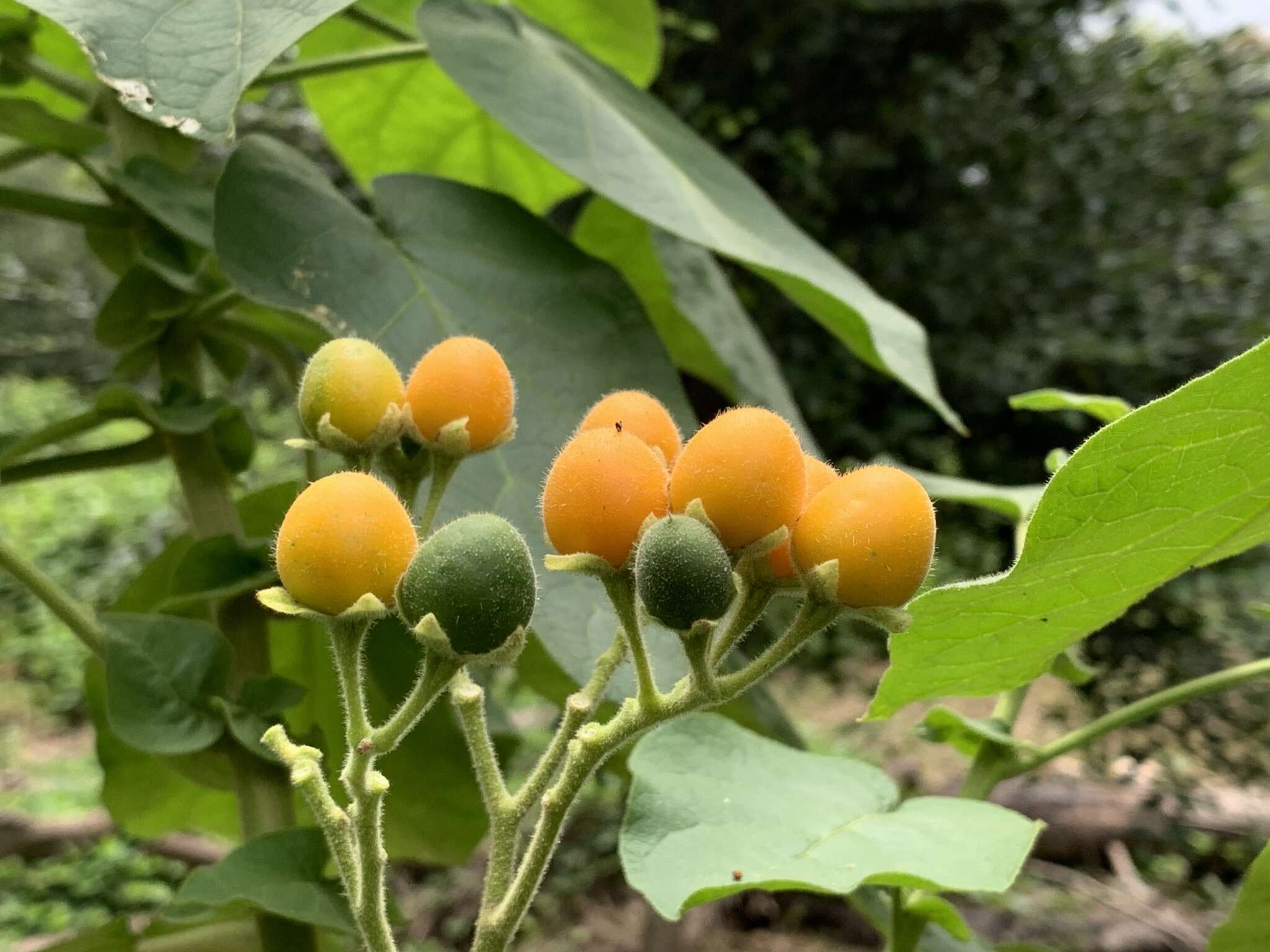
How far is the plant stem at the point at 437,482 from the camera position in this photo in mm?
463

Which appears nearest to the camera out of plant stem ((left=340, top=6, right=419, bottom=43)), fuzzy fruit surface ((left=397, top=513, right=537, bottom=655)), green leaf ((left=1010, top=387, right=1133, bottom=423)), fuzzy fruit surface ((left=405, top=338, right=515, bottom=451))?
fuzzy fruit surface ((left=397, top=513, right=537, bottom=655))

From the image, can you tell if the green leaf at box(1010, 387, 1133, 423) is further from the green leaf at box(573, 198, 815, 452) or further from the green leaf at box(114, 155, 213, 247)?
the green leaf at box(114, 155, 213, 247)

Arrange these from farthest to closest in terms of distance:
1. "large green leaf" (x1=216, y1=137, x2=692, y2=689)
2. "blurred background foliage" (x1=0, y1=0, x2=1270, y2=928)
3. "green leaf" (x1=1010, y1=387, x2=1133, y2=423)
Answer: "blurred background foliage" (x1=0, y1=0, x2=1270, y2=928)
"green leaf" (x1=1010, y1=387, x2=1133, y2=423)
"large green leaf" (x1=216, y1=137, x2=692, y2=689)

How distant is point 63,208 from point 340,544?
423 millimetres

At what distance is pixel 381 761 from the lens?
0.74m

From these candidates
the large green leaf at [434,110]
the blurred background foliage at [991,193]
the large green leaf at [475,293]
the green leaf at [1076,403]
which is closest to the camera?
the large green leaf at [475,293]

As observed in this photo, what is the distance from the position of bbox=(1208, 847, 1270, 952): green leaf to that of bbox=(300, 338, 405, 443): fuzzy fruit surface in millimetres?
457

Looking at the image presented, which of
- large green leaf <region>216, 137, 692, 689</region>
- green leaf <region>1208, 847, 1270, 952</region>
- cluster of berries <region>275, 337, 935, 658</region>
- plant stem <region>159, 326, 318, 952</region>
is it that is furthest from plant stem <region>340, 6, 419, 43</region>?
green leaf <region>1208, 847, 1270, 952</region>

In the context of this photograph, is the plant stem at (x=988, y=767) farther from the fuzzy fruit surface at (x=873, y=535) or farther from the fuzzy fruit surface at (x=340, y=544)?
the fuzzy fruit surface at (x=340, y=544)

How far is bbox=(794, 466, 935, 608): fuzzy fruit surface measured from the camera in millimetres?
355

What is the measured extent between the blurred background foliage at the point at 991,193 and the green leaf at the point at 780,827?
1.33m

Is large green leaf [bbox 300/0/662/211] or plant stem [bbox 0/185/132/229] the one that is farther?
large green leaf [bbox 300/0/662/211]

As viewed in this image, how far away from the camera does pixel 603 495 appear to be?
0.36m

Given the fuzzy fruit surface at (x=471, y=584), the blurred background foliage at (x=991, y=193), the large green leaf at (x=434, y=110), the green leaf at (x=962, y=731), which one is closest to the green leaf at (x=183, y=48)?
the fuzzy fruit surface at (x=471, y=584)
